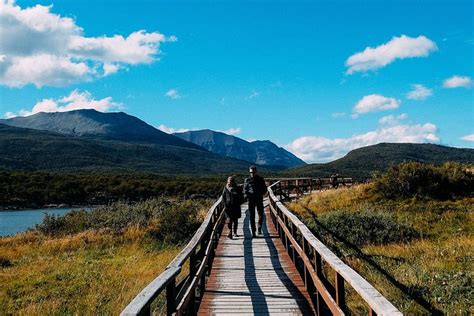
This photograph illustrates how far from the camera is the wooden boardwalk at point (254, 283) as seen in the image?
730 cm

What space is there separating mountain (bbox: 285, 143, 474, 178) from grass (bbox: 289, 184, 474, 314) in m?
115

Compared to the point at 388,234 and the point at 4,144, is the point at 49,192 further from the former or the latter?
the point at 4,144

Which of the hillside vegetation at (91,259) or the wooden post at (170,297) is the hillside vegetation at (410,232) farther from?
the hillside vegetation at (91,259)

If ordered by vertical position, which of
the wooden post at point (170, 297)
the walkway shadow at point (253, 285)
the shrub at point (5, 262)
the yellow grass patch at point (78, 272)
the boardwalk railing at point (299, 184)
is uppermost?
the boardwalk railing at point (299, 184)

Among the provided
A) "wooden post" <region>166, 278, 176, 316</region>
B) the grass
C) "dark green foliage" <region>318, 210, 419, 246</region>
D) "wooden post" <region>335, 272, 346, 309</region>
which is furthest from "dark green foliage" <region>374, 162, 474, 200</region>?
"wooden post" <region>166, 278, 176, 316</region>

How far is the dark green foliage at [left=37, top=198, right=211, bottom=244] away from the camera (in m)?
20.1

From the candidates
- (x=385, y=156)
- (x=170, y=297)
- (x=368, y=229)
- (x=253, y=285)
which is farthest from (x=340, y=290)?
(x=385, y=156)

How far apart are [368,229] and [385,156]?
148357 mm

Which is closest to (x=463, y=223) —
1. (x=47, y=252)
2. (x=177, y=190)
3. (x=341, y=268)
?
(x=341, y=268)

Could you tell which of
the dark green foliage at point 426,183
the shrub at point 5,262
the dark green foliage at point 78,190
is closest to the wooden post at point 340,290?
the shrub at point 5,262

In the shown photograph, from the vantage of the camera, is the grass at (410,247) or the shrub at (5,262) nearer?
the grass at (410,247)

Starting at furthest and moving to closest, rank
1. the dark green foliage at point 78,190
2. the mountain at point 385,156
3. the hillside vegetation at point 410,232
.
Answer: the mountain at point 385,156
the dark green foliage at point 78,190
the hillside vegetation at point 410,232

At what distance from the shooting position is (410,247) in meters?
13.4

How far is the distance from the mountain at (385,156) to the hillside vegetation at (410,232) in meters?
112
